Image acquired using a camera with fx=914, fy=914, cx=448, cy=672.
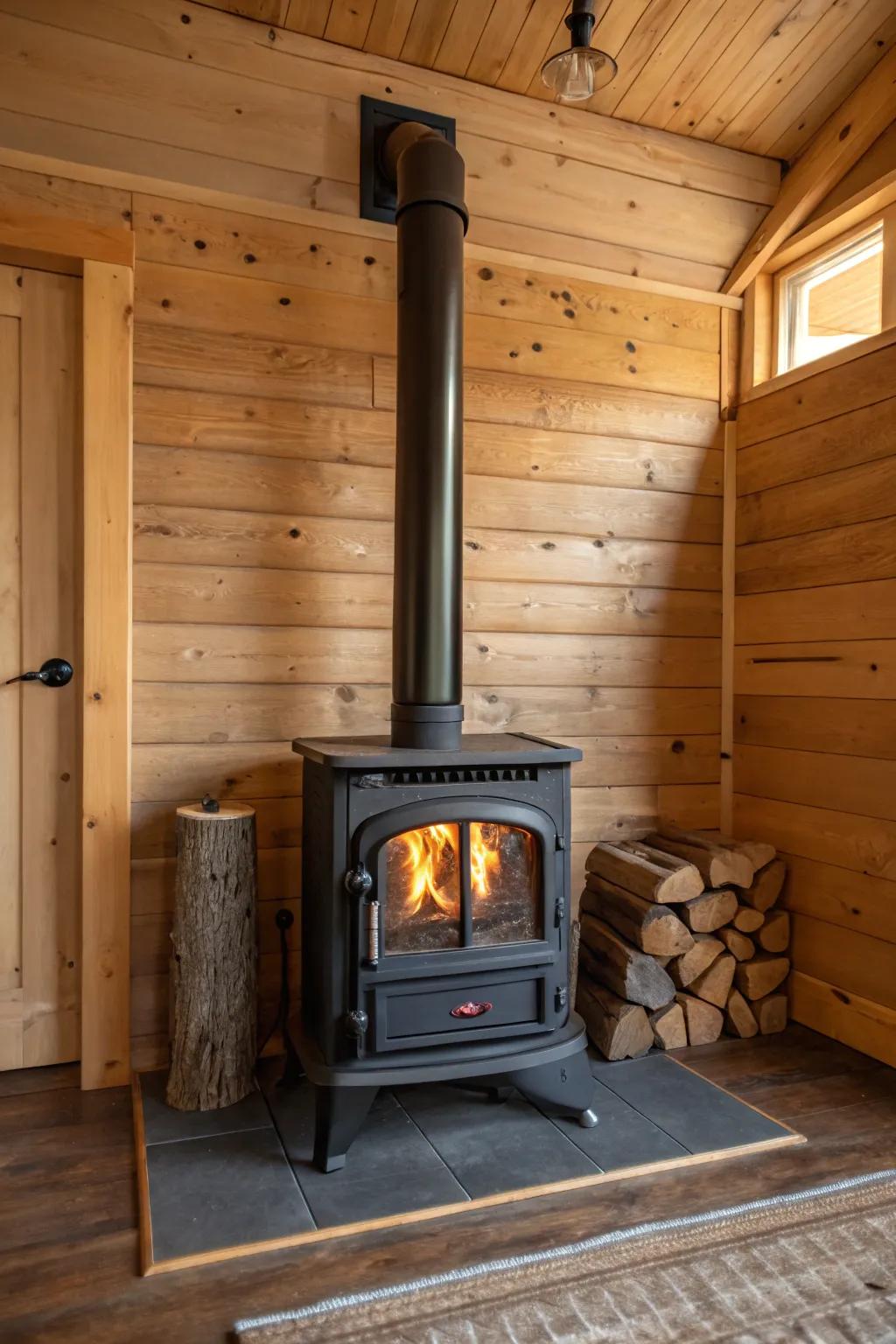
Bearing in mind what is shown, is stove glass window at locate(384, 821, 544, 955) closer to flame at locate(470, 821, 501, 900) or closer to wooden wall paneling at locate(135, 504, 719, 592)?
flame at locate(470, 821, 501, 900)

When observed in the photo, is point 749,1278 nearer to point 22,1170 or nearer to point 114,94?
point 22,1170

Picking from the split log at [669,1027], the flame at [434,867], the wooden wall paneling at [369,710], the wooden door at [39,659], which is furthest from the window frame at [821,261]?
the wooden door at [39,659]

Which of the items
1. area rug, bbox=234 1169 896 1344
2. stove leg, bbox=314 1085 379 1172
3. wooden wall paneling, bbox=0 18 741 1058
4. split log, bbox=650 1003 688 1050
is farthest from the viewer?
split log, bbox=650 1003 688 1050

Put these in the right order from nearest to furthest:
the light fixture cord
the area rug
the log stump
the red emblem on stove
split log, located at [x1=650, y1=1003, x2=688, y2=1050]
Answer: the area rug < the red emblem on stove < the log stump < the light fixture cord < split log, located at [x1=650, y1=1003, x2=688, y2=1050]

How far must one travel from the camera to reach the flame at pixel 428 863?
6.62ft

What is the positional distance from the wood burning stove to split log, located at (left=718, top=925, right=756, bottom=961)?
0.67 meters

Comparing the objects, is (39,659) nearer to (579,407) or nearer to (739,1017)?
(579,407)

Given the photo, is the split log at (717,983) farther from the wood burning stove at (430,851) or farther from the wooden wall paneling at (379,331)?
the wooden wall paneling at (379,331)

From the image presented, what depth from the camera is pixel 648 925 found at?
7.91 ft

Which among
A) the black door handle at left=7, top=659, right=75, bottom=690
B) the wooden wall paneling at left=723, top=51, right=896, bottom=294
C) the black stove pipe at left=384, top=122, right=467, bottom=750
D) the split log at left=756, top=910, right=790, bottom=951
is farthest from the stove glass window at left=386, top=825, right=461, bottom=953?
the wooden wall paneling at left=723, top=51, right=896, bottom=294

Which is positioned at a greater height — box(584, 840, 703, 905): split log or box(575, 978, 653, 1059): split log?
box(584, 840, 703, 905): split log

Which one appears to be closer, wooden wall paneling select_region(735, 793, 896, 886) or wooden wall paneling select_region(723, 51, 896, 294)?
wooden wall paneling select_region(735, 793, 896, 886)

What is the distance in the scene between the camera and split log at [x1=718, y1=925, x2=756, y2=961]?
2586mm

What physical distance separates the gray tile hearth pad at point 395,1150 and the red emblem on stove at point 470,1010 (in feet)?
0.91
